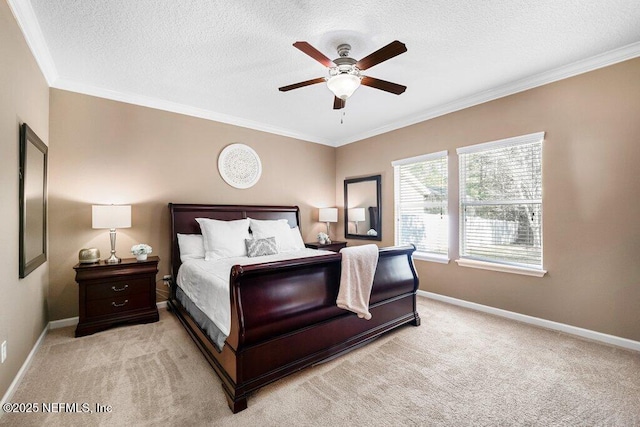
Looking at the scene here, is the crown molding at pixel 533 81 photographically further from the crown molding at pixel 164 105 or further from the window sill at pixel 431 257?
the crown molding at pixel 164 105

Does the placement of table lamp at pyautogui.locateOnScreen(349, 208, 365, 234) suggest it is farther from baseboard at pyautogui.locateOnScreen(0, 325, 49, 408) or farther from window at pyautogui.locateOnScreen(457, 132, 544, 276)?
baseboard at pyautogui.locateOnScreen(0, 325, 49, 408)

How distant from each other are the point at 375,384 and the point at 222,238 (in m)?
2.44

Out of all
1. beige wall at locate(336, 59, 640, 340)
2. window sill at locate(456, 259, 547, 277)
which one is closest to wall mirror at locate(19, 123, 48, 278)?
window sill at locate(456, 259, 547, 277)

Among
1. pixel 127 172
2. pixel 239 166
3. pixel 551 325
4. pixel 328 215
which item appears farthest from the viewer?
pixel 328 215

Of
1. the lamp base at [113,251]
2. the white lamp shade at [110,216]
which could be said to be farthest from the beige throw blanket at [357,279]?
the lamp base at [113,251]

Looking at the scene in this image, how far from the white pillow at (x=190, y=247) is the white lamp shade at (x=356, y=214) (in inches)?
101

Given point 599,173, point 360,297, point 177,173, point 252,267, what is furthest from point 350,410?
point 177,173

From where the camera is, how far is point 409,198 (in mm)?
4391

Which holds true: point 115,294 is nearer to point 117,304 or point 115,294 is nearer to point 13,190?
point 117,304

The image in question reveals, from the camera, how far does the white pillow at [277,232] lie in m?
3.92

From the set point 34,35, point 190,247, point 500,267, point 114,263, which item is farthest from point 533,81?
point 114,263

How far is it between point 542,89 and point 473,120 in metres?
0.73

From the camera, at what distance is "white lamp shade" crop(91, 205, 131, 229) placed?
293 cm

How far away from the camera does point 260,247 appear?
3.62m
